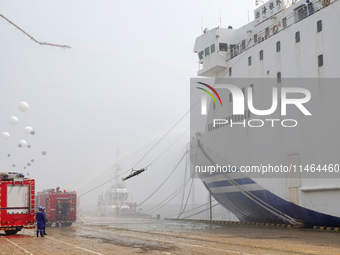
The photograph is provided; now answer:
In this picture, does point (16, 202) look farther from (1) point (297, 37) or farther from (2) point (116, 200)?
(2) point (116, 200)

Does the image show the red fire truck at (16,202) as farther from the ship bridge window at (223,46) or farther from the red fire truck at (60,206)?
the ship bridge window at (223,46)

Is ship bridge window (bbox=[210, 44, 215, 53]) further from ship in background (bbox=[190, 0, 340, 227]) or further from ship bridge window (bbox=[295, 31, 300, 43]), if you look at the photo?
ship bridge window (bbox=[295, 31, 300, 43])

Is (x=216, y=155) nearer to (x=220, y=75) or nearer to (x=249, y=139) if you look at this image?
(x=249, y=139)

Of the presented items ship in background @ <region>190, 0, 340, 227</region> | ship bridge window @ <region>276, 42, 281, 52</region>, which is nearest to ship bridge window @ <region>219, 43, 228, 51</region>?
ship in background @ <region>190, 0, 340, 227</region>

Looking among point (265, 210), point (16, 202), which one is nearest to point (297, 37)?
point (265, 210)

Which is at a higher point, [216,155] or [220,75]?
[220,75]

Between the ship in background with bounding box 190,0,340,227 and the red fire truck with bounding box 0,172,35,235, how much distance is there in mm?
13190

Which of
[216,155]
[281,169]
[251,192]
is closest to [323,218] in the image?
[281,169]

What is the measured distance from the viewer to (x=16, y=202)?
21.3 metres

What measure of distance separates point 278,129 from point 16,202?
15223 mm

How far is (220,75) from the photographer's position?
3166 centimetres

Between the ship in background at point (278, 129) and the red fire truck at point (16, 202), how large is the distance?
13190 millimetres

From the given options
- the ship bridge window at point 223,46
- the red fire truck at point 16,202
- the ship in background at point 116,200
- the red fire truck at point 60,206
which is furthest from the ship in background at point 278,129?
the ship in background at point 116,200

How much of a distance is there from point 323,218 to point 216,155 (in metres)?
10.5
